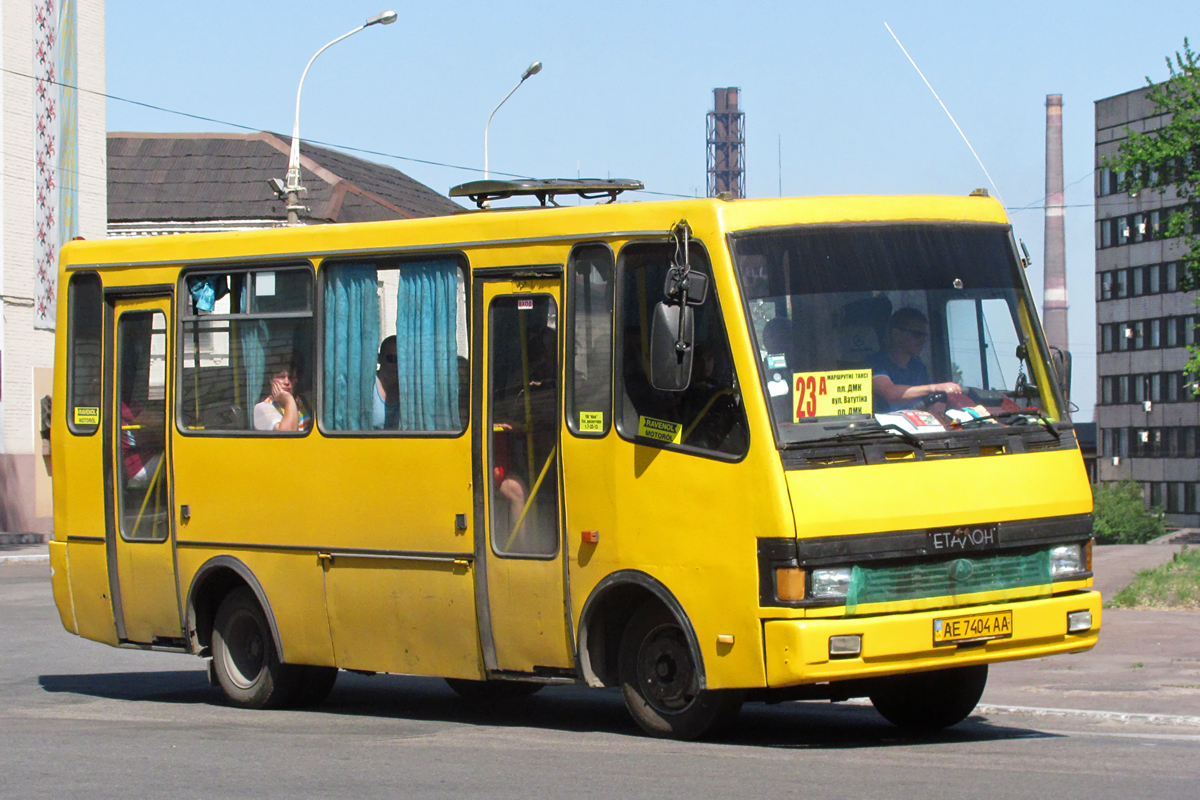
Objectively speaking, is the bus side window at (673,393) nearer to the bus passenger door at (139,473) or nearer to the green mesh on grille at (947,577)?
the green mesh on grille at (947,577)

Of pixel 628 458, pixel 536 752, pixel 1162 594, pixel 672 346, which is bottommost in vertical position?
pixel 1162 594

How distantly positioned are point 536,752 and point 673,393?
78.3 inches

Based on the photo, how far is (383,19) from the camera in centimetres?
2997

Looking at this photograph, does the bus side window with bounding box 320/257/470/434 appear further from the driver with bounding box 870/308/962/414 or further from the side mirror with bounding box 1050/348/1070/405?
the side mirror with bounding box 1050/348/1070/405

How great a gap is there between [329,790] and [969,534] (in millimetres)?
3390

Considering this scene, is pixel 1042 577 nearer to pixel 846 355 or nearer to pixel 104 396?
pixel 846 355

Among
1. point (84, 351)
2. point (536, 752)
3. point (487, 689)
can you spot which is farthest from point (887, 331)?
point (84, 351)

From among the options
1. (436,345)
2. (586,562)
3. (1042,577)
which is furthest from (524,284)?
(1042,577)

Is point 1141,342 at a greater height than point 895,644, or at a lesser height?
greater

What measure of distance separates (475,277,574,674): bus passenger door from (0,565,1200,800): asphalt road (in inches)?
23.6

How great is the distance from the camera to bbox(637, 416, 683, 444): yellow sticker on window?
8930mm

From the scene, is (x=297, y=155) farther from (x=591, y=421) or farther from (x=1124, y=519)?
(x=1124, y=519)

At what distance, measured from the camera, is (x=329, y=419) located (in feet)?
35.3

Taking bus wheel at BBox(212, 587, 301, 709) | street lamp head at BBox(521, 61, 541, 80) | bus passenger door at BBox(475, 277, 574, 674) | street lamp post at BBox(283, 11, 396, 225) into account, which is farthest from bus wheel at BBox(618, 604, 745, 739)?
street lamp head at BBox(521, 61, 541, 80)
